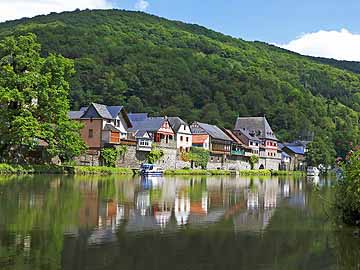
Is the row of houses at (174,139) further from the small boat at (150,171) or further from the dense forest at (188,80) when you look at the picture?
the dense forest at (188,80)

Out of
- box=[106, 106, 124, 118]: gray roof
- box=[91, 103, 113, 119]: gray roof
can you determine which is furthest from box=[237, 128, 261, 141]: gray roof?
box=[91, 103, 113, 119]: gray roof

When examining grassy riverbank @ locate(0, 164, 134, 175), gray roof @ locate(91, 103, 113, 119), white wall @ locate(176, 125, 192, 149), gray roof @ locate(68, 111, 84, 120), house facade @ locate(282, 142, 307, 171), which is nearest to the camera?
grassy riverbank @ locate(0, 164, 134, 175)

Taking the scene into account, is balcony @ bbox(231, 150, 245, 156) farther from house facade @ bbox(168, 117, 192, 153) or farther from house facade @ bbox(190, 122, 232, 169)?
house facade @ bbox(168, 117, 192, 153)

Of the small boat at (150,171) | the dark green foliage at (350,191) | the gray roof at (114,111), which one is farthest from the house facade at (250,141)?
the dark green foliage at (350,191)

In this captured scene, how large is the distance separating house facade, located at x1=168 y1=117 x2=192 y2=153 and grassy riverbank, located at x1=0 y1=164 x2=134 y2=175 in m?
17.4

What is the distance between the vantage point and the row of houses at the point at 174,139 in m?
60.9

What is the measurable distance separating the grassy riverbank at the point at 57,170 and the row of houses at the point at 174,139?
4.42 meters

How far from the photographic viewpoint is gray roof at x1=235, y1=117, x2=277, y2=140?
97.9 m

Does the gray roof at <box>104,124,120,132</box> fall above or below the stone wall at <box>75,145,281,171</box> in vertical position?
above

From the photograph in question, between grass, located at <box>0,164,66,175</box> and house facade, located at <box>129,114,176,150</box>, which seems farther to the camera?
house facade, located at <box>129,114,176,150</box>

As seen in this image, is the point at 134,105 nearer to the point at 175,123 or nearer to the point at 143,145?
the point at 175,123

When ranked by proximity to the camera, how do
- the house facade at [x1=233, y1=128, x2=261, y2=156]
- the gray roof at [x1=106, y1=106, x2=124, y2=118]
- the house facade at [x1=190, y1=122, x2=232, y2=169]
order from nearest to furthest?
the gray roof at [x1=106, y1=106, x2=124, y2=118] → the house facade at [x1=190, y1=122, x2=232, y2=169] → the house facade at [x1=233, y1=128, x2=261, y2=156]

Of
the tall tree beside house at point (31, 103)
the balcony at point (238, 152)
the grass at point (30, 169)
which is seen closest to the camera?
the grass at point (30, 169)

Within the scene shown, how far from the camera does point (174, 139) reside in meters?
72.9
